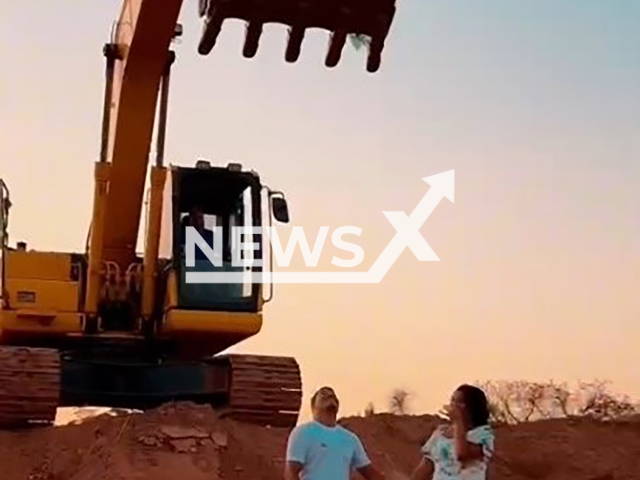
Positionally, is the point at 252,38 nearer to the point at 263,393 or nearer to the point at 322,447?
the point at 263,393

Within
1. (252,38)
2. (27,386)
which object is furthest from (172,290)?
(252,38)

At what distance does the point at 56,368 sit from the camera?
502 inches

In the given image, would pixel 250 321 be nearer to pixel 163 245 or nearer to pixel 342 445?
pixel 163 245

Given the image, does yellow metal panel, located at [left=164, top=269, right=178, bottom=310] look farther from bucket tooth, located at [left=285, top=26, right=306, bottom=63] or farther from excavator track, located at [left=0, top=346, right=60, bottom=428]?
bucket tooth, located at [left=285, top=26, right=306, bottom=63]

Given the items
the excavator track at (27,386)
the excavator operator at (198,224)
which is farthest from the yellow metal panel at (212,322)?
the excavator track at (27,386)

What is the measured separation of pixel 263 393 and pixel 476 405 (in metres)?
7.85

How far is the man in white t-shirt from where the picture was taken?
257 inches

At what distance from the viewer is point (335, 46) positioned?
10.5m

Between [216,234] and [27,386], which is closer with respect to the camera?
[27,386]

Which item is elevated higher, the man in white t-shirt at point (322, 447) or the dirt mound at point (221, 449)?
the man in white t-shirt at point (322, 447)

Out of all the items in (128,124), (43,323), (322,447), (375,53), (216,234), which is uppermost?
(375,53)

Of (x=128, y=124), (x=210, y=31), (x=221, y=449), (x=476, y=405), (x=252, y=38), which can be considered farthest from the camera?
(x=128, y=124)

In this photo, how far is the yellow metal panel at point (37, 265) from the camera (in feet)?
44.1

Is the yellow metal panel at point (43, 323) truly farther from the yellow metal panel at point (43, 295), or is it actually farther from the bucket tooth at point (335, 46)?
the bucket tooth at point (335, 46)
